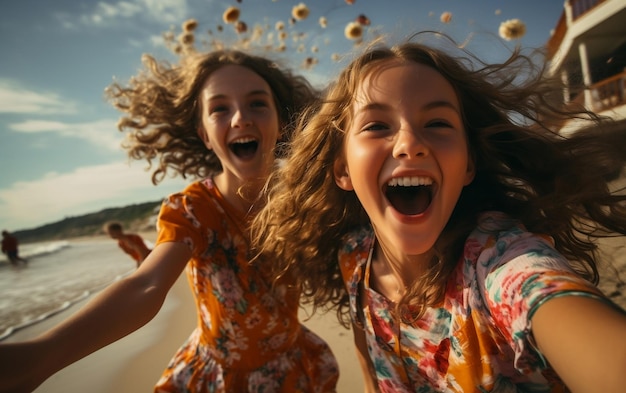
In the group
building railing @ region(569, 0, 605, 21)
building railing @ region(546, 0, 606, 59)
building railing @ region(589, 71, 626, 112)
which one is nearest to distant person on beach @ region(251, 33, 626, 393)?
building railing @ region(589, 71, 626, 112)

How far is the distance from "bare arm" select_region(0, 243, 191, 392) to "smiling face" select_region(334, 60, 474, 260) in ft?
3.19

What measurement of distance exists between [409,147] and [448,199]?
0.90 feet

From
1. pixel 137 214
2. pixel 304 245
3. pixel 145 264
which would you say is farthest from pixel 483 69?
pixel 137 214

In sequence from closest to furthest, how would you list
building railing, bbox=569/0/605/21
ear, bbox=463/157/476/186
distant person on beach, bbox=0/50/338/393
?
1. ear, bbox=463/157/476/186
2. distant person on beach, bbox=0/50/338/393
3. building railing, bbox=569/0/605/21

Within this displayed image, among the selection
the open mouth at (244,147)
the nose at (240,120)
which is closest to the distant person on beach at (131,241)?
the open mouth at (244,147)

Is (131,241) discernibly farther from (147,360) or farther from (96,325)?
(96,325)

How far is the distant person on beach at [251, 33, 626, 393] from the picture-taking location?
1347 mm

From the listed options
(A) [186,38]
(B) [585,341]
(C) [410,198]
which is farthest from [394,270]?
(A) [186,38]

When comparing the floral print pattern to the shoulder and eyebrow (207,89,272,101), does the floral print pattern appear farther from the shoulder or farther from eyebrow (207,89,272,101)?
eyebrow (207,89,272,101)

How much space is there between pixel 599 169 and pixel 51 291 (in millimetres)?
9833

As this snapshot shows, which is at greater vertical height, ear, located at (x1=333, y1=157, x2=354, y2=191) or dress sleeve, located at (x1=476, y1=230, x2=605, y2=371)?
ear, located at (x1=333, y1=157, x2=354, y2=191)

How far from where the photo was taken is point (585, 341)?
2.92ft

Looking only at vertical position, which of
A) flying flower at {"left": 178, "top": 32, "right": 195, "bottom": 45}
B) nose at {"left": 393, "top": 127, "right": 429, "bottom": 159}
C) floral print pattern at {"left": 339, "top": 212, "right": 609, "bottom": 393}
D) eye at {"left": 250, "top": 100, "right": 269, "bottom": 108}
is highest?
flying flower at {"left": 178, "top": 32, "right": 195, "bottom": 45}

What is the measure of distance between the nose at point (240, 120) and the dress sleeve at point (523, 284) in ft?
5.21
